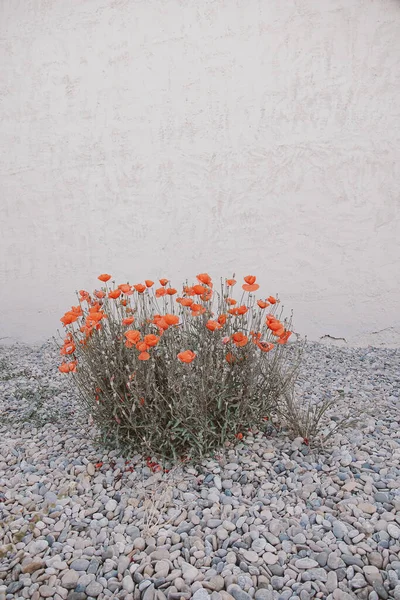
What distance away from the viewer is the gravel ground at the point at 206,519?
4.83 feet

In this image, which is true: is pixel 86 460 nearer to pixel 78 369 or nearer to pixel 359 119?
pixel 78 369

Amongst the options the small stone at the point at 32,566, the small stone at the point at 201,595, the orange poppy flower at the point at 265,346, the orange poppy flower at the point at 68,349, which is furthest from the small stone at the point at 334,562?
the orange poppy flower at the point at 68,349

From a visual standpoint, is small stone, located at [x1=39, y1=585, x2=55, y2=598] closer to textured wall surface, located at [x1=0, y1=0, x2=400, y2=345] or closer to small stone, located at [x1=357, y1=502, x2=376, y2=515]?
small stone, located at [x1=357, y1=502, x2=376, y2=515]

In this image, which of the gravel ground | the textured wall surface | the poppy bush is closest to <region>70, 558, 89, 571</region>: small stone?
the gravel ground

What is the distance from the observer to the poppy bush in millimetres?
2055

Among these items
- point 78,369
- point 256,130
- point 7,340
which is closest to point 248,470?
point 78,369

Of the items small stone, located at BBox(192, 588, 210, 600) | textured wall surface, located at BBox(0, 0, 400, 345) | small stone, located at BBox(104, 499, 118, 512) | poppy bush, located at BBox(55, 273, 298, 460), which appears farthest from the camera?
textured wall surface, located at BBox(0, 0, 400, 345)

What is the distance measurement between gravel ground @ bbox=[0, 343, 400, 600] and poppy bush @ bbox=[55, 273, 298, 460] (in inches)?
4.8

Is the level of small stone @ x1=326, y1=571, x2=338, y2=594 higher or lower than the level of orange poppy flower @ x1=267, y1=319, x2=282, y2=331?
lower

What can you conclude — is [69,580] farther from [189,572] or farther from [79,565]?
[189,572]

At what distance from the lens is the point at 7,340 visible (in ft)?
15.7

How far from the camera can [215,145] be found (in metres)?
4.20

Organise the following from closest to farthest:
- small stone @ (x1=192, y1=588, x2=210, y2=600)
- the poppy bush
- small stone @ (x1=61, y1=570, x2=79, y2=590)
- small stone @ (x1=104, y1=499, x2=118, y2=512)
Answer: small stone @ (x1=192, y1=588, x2=210, y2=600), small stone @ (x1=61, y1=570, x2=79, y2=590), small stone @ (x1=104, y1=499, x2=118, y2=512), the poppy bush

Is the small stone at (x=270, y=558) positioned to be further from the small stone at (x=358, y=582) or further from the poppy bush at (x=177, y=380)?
the poppy bush at (x=177, y=380)
